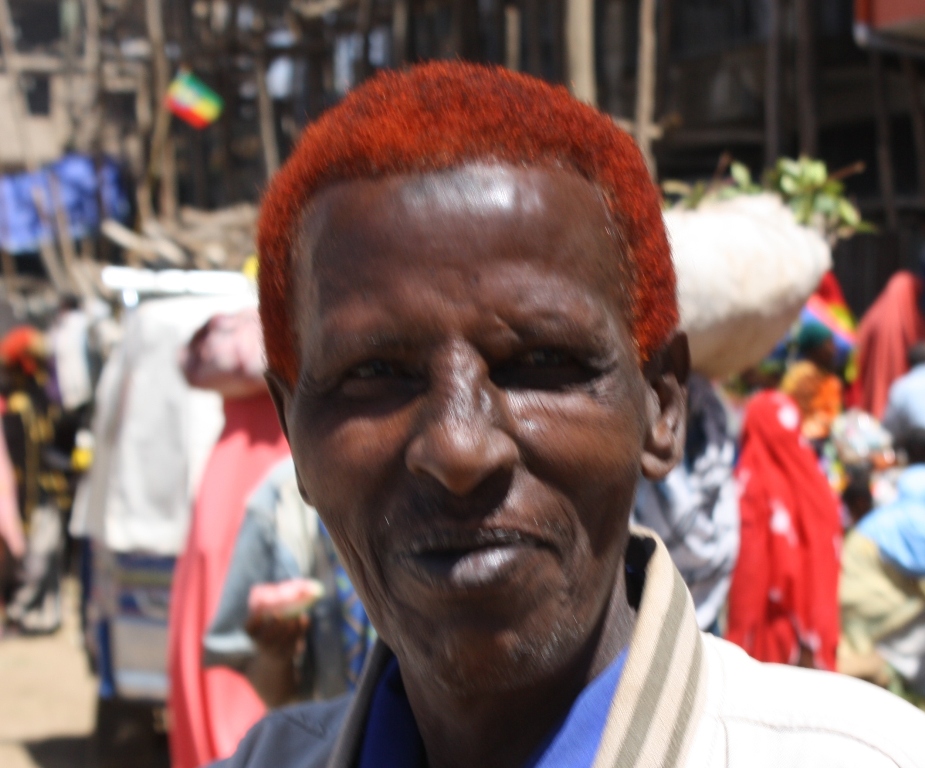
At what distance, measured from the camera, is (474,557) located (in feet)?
2.93

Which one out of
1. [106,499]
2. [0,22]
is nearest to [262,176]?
[0,22]

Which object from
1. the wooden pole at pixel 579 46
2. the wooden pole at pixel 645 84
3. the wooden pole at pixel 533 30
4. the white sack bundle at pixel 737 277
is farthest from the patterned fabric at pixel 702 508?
the wooden pole at pixel 533 30

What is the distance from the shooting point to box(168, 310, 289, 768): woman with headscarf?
10.8 feet

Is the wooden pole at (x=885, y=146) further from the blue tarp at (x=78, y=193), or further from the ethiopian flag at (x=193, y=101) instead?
the blue tarp at (x=78, y=193)

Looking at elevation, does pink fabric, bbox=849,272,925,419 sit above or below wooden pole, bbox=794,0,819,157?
below

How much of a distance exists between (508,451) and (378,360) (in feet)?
0.49

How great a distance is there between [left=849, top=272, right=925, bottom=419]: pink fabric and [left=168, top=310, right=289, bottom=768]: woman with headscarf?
3690 mm

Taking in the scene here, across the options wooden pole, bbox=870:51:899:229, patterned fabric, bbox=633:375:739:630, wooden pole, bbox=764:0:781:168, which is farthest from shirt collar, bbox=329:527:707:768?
wooden pole, bbox=870:51:899:229

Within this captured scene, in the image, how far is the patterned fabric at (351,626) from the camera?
275cm

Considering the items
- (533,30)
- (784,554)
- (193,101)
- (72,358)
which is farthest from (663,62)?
(72,358)

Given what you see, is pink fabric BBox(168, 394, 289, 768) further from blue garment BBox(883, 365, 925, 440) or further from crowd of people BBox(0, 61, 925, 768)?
blue garment BBox(883, 365, 925, 440)

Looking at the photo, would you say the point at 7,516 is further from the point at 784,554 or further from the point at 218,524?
the point at 784,554

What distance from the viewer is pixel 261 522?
9.62 ft

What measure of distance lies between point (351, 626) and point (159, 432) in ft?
5.91
